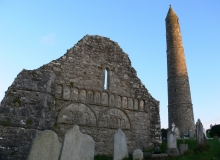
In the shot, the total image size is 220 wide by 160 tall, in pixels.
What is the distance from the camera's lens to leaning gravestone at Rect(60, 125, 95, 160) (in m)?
6.88

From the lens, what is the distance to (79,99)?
13039 millimetres

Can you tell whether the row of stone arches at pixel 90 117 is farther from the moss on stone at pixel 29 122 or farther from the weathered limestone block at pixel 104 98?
the moss on stone at pixel 29 122

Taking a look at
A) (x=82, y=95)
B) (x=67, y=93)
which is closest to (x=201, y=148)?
(x=82, y=95)

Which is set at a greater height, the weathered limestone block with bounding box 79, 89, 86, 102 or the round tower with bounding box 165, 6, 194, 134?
the round tower with bounding box 165, 6, 194, 134

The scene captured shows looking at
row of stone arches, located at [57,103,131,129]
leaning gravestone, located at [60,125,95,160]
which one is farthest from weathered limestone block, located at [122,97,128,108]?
leaning gravestone, located at [60,125,95,160]

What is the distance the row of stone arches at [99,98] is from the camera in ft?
42.3

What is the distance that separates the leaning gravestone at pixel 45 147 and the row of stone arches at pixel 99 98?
597 centimetres

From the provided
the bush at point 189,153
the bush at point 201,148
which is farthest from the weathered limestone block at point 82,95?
the bush at point 201,148

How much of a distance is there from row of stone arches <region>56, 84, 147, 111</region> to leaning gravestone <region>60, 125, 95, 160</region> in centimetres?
572

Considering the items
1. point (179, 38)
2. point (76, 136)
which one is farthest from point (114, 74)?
point (179, 38)

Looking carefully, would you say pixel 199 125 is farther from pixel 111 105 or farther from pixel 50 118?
pixel 50 118

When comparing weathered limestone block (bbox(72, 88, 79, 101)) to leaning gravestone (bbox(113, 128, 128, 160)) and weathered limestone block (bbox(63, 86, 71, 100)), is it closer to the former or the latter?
weathered limestone block (bbox(63, 86, 71, 100))

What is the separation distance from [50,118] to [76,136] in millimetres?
5026

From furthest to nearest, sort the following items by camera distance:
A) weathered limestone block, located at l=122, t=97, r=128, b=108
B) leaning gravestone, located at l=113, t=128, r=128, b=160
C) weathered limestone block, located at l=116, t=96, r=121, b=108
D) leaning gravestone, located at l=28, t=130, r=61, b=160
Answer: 1. weathered limestone block, located at l=122, t=97, r=128, b=108
2. weathered limestone block, located at l=116, t=96, r=121, b=108
3. leaning gravestone, located at l=113, t=128, r=128, b=160
4. leaning gravestone, located at l=28, t=130, r=61, b=160
